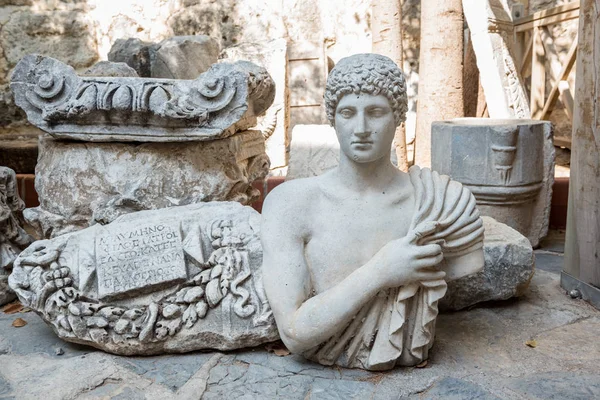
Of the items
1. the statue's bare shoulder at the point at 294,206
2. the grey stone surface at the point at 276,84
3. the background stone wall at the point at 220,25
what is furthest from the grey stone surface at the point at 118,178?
the background stone wall at the point at 220,25

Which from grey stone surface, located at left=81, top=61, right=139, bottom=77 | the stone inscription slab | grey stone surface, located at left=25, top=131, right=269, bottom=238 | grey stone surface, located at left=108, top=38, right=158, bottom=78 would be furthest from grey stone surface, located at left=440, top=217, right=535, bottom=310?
grey stone surface, located at left=108, top=38, right=158, bottom=78

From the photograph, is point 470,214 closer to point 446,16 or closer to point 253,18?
point 446,16

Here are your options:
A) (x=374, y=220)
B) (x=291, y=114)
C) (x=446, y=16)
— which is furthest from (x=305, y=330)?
(x=291, y=114)

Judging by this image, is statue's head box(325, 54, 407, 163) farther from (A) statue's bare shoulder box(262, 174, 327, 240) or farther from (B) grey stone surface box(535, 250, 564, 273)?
(B) grey stone surface box(535, 250, 564, 273)

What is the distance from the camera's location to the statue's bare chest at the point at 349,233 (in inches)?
96.1

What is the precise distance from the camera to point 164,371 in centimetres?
258

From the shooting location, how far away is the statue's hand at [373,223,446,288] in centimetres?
230

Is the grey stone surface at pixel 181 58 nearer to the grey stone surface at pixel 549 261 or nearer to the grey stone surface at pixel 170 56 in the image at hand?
the grey stone surface at pixel 170 56

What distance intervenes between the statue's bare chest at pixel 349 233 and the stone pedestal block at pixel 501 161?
5.90 feet

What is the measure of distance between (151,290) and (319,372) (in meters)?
0.78

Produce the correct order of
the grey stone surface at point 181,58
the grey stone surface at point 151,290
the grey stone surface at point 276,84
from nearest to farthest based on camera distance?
the grey stone surface at point 151,290 → the grey stone surface at point 181,58 → the grey stone surface at point 276,84

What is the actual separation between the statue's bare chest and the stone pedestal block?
1.80 meters

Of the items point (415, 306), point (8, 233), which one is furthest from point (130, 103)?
point (415, 306)

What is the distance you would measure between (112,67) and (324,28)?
128 inches
